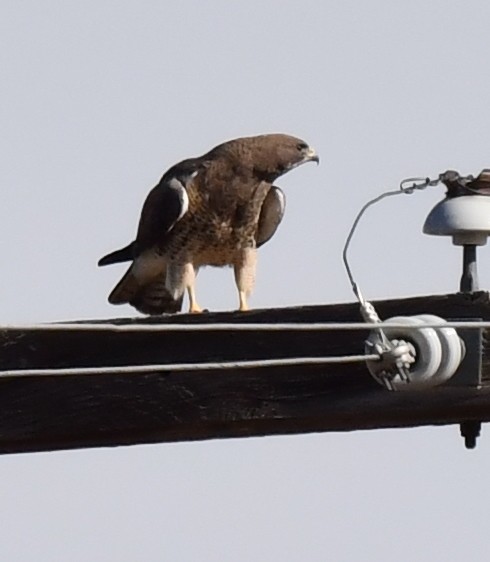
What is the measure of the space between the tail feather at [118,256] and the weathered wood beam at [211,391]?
3681 millimetres

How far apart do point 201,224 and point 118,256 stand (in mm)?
429

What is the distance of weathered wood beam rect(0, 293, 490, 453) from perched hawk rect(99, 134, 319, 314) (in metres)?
3.40

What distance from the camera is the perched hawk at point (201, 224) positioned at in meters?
8.28

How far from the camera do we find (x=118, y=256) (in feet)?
28.1

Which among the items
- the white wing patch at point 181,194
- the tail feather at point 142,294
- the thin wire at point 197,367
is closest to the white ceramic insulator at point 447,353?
the thin wire at point 197,367

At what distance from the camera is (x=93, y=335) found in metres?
4.76

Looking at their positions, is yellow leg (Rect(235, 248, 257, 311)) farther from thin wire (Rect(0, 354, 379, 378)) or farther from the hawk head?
thin wire (Rect(0, 354, 379, 378))

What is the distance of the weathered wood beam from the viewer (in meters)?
4.31

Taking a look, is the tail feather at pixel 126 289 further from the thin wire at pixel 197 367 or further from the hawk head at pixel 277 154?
the thin wire at pixel 197 367

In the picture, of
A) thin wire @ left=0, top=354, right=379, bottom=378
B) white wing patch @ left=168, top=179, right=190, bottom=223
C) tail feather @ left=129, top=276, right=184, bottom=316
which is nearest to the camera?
thin wire @ left=0, top=354, right=379, bottom=378

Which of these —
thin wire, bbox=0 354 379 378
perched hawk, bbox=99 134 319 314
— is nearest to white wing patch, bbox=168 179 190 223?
perched hawk, bbox=99 134 319 314

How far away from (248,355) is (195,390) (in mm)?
154

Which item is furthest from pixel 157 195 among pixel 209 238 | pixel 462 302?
pixel 462 302

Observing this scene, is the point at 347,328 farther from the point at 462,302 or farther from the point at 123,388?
the point at 123,388
